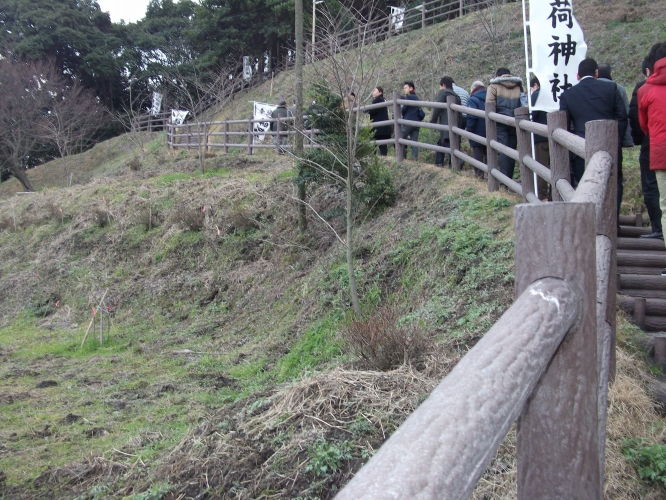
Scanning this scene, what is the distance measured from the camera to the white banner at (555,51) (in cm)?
655

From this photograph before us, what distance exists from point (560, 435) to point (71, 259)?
47.3ft

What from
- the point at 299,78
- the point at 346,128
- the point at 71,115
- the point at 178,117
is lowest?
the point at 346,128

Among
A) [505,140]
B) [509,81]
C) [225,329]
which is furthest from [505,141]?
[225,329]

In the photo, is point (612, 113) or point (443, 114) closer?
point (612, 113)

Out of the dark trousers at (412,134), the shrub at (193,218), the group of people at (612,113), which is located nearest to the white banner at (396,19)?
the dark trousers at (412,134)

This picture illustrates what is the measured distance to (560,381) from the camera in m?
1.30

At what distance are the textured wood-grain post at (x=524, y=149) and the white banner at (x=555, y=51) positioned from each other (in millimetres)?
499

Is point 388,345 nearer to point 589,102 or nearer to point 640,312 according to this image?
point 640,312

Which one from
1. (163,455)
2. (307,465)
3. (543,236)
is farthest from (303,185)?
(543,236)

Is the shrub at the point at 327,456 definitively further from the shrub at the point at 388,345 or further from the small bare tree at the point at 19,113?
the small bare tree at the point at 19,113

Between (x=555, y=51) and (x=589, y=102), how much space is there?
1.17 m

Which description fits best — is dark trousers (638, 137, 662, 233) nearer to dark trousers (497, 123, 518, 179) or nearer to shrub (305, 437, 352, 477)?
dark trousers (497, 123, 518, 179)

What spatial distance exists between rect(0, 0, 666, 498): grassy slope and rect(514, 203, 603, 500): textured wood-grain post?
154 centimetres

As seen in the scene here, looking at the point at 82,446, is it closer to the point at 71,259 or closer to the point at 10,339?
the point at 10,339
